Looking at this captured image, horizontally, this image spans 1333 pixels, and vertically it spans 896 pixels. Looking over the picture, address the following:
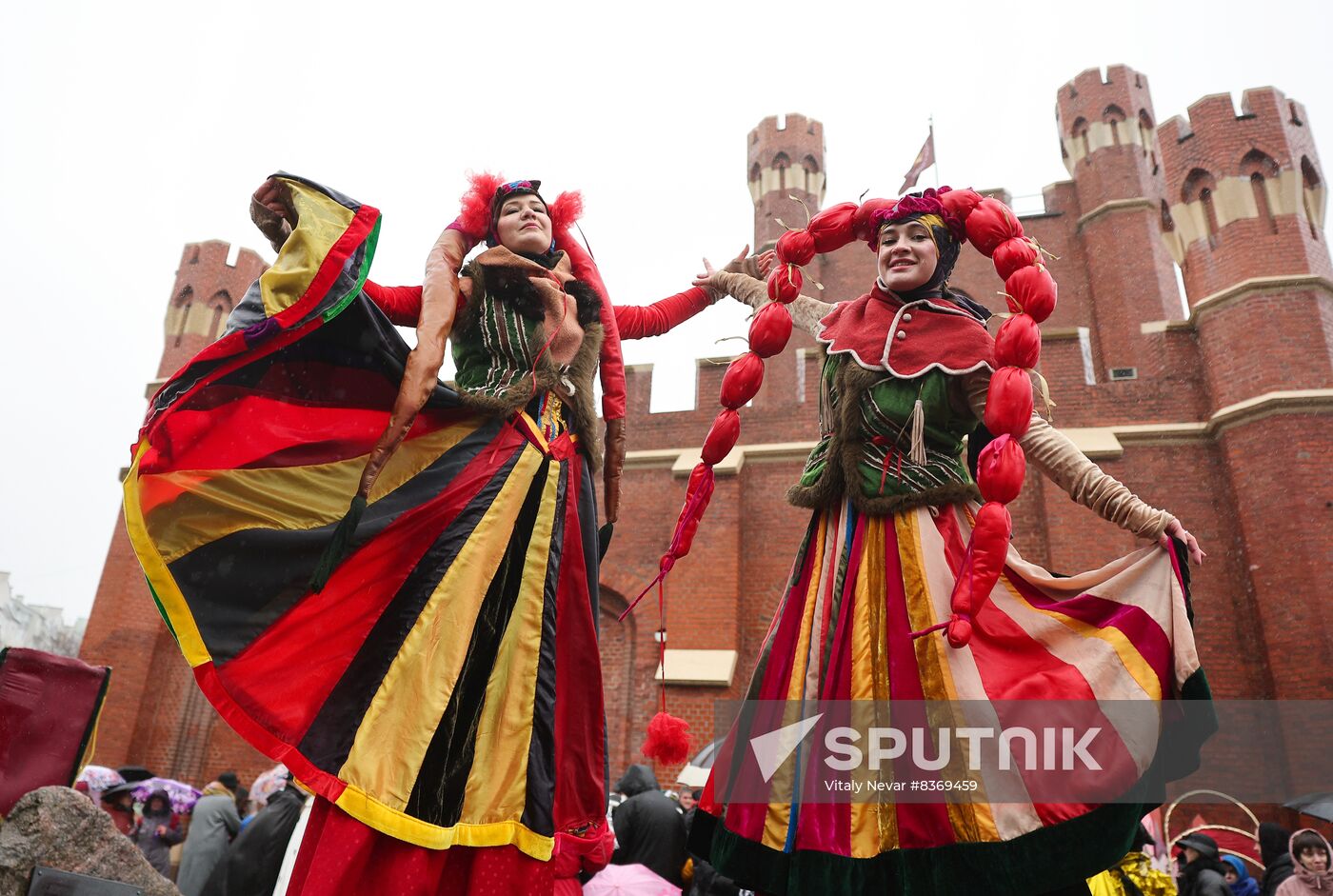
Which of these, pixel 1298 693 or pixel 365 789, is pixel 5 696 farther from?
pixel 1298 693

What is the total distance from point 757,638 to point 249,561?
381 inches

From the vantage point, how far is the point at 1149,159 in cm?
1778

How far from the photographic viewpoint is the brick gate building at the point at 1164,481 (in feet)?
32.6

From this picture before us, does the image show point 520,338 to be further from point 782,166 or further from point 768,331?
point 782,166

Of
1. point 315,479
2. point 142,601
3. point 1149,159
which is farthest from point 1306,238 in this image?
point 142,601

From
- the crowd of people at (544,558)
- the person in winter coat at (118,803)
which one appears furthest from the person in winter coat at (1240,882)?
the person in winter coat at (118,803)

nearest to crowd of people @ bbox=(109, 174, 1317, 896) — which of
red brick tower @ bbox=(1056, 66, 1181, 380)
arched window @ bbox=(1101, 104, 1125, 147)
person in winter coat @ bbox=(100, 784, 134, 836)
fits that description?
person in winter coat @ bbox=(100, 784, 134, 836)

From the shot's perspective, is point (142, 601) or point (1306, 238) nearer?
point (1306, 238)

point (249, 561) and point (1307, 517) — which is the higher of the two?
point (1307, 517)

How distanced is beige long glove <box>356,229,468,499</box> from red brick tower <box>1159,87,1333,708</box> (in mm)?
9822

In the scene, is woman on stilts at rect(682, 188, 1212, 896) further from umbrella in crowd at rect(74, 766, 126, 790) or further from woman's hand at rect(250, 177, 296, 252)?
umbrella in crowd at rect(74, 766, 126, 790)

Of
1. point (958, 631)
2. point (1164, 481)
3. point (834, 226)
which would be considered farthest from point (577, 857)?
point (1164, 481)

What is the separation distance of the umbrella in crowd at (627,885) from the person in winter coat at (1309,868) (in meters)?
3.84

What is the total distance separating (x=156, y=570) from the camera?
2.62 m
